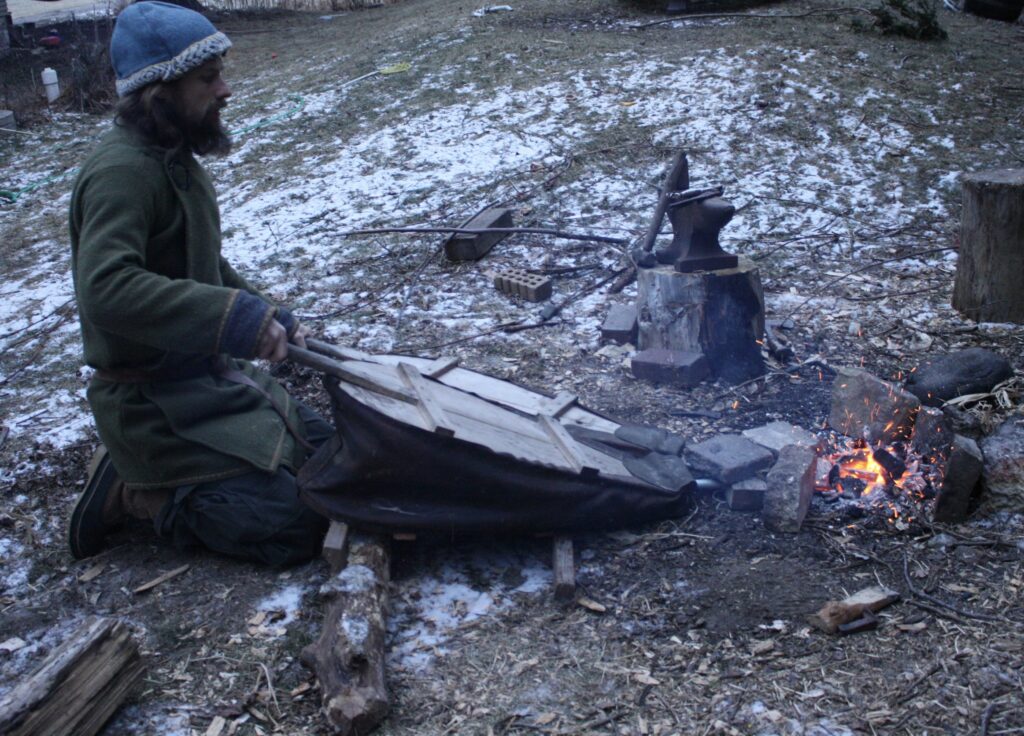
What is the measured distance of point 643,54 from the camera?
9.55 m

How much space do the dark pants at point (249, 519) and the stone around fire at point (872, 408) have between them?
238 cm

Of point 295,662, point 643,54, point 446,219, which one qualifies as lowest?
point 295,662

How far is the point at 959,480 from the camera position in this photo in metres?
3.24

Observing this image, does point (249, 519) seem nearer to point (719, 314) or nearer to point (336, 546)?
point (336, 546)

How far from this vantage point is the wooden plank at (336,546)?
10.3 ft

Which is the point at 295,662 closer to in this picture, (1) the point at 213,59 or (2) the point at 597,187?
(1) the point at 213,59

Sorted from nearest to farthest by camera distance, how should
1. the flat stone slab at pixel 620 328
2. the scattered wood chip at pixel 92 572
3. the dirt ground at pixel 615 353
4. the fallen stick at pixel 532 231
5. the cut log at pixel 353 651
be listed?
the cut log at pixel 353 651, the dirt ground at pixel 615 353, the scattered wood chip at pixel 92 572, the flat stone slab at pixel 620 328, the fallen stick at pixel 532 231

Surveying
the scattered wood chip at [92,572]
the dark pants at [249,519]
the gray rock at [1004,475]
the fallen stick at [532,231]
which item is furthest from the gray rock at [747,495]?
the fallen stick at [532,231]

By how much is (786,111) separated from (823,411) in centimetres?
465

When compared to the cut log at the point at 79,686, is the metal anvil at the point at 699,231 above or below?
above

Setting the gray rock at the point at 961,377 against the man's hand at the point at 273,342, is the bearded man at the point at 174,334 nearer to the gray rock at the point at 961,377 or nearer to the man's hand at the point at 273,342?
the man's hand at the point at 273,342

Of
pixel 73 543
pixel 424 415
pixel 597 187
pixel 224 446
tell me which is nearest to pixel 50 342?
pixel 73 543

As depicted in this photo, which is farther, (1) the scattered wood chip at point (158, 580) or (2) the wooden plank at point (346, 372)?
(1) the scattered wood chip at point (158, 580)

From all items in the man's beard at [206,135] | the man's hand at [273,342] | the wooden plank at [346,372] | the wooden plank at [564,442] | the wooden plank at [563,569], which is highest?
the man's beard at [206,135]
